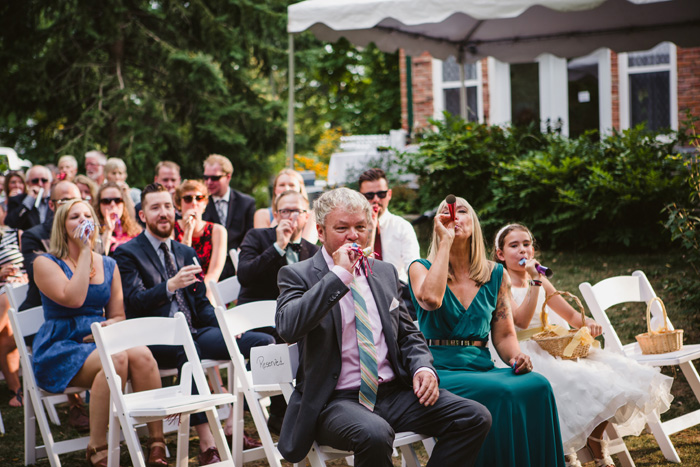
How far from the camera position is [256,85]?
16812mm

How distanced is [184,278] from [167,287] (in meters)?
0.19

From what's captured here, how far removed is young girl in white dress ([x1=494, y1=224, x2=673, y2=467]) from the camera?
13.9 ft

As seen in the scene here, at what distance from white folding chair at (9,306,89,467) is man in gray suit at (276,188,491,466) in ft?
6.27

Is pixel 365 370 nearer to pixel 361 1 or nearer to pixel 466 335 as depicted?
pixel 466 335

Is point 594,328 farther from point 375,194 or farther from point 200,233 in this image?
point 200,233

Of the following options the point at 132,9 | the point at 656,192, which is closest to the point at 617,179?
the point at 656,192

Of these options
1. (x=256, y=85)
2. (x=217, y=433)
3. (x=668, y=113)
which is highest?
(x=256, y=85)

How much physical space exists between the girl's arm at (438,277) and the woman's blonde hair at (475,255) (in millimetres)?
137

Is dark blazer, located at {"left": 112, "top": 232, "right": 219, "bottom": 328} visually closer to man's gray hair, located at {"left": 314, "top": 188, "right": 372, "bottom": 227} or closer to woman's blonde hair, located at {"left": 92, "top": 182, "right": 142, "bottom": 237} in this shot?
woman's blonde hair, located at {"left": 92, "top": 182, "right": 142, "bottom": 237}

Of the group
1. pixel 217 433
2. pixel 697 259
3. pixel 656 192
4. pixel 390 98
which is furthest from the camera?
pixel 390 98

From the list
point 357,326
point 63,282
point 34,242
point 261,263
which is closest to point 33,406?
point 63,282

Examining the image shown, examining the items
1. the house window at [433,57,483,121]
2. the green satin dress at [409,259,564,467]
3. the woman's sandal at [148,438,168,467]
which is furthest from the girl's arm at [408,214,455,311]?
the house window at [433,57,483,121]

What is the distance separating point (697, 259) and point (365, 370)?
4.09 meters

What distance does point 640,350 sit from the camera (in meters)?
5.28
